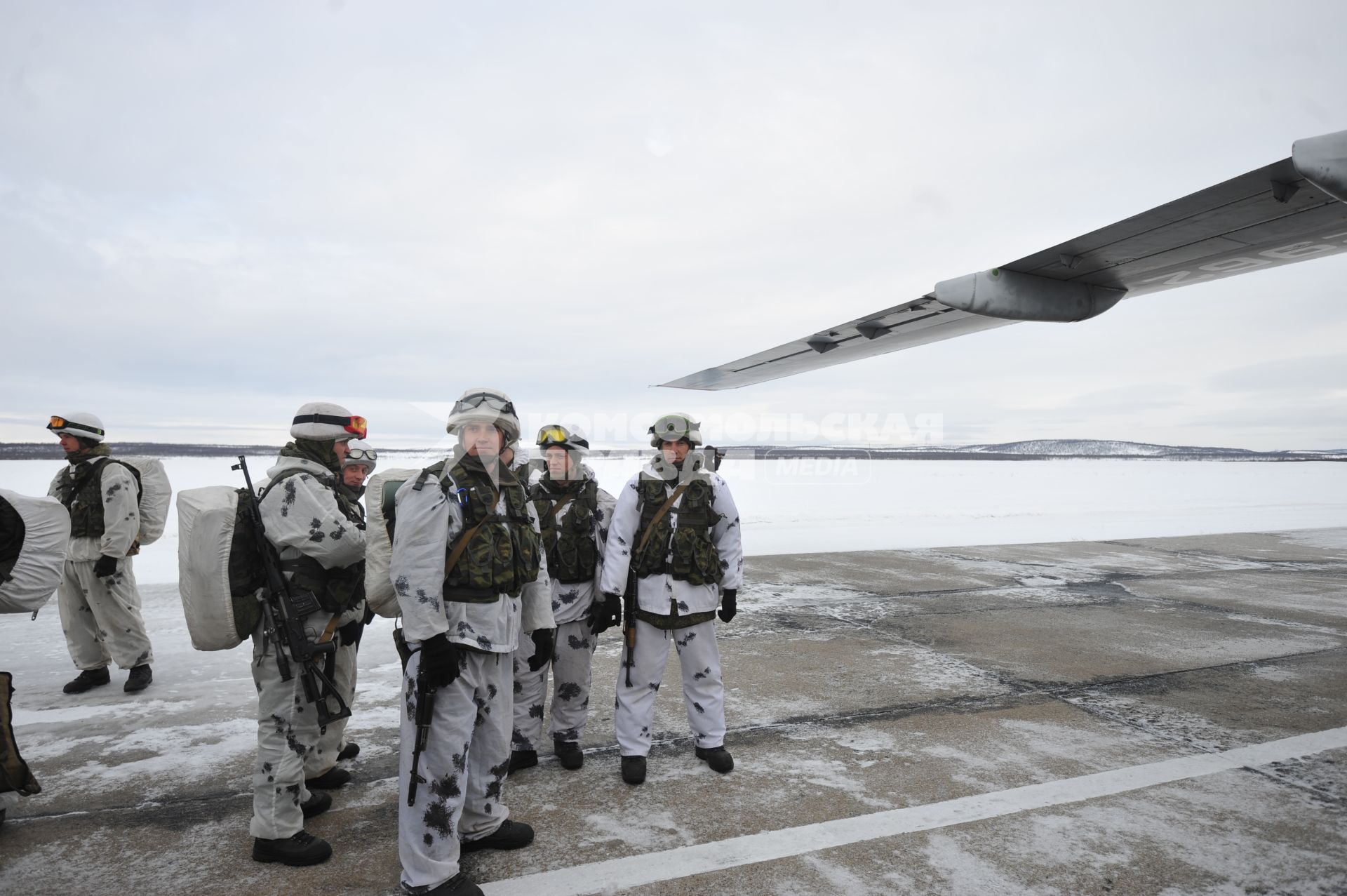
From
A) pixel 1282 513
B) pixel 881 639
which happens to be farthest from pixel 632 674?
pixel 1282 513

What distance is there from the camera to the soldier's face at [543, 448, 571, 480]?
14.9ft

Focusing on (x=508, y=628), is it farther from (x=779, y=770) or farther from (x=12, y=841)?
(x=12, y=841)

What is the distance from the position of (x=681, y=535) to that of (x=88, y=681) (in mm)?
4771

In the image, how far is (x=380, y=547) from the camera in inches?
121

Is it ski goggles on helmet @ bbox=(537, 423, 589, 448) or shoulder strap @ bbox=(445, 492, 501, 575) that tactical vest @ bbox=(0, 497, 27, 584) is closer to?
shoulder strap @ bbox=(445, 492, 501, 575)

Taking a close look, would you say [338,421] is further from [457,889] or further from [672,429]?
[457,889]

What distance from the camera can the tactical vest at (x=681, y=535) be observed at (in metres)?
4.21

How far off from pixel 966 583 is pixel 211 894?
8.97m

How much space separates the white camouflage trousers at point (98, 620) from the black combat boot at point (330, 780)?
264 cm

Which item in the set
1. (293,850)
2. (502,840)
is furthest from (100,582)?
(502,840)

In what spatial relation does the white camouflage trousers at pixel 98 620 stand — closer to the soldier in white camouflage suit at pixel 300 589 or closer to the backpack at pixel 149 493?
the backpack at pixel 149 493

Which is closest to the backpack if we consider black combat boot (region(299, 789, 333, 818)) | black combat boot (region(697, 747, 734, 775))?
black combat boot (region(299, 789, 333, 818))

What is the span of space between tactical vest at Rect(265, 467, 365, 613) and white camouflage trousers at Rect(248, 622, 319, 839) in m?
0.28

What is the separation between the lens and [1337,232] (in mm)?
4773
